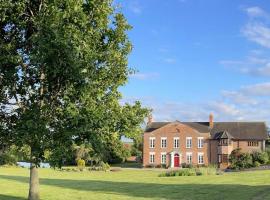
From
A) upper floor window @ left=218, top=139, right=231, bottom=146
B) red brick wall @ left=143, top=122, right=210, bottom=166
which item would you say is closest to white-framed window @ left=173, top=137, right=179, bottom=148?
red brick wall @ left=143, top=122, right=210, bottom=166

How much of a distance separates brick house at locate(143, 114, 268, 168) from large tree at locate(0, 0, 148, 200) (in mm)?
71710

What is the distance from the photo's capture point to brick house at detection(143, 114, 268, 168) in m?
86.1

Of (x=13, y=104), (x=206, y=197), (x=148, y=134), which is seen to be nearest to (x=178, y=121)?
(x=148, y=134)

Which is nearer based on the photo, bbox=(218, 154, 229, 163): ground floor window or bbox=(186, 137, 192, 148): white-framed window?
bbox=(218, 154, 229, 163): ground floor window

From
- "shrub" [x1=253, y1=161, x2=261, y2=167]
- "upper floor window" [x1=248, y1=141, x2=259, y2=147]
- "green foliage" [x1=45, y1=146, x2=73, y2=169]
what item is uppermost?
"upper floor window" [x1=248, y1=141, x2=259, y2=147]

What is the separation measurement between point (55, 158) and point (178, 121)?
7667 cm

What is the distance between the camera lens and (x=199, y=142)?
290ft

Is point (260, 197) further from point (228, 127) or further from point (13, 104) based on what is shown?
point (228, 127)

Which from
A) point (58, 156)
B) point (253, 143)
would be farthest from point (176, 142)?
point (58, 156)

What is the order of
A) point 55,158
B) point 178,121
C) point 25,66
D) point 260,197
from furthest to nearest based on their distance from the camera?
point 178,121 < point 260,197 < point 25,66 < point 55,158

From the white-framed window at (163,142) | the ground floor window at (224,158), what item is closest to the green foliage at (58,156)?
the ground floor window at (224,158)

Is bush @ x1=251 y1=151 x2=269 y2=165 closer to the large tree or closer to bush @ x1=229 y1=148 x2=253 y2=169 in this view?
bush @ x1=229 y1=148 x2=253 y2=169

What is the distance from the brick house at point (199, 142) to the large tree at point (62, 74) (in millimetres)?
71710

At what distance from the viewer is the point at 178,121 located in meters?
90.4
